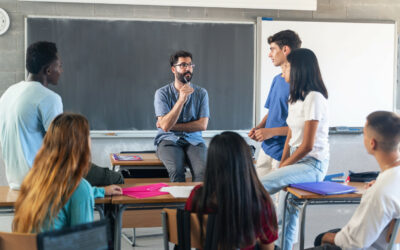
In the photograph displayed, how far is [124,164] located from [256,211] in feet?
6.16

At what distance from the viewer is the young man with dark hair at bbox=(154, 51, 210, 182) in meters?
3.56

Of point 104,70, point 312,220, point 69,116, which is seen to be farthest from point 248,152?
point 104,70

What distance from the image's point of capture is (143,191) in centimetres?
261

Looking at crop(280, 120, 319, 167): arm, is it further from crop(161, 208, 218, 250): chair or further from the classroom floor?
the classroom floor

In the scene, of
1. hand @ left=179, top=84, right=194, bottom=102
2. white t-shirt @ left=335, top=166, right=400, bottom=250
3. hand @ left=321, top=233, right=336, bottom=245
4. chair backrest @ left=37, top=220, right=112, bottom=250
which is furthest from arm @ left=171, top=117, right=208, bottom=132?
chair backrest @ left=37, top=220, right=112, bottom=250

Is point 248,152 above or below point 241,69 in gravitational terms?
below

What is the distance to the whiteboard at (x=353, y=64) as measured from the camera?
534cm

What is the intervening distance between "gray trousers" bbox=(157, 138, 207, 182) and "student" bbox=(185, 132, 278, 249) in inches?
61.7

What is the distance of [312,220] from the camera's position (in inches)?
186

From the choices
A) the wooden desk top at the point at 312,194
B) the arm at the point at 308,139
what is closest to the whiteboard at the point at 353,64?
the arm at the point at 308,139

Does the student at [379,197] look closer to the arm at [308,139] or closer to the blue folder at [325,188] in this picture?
the blue folder at [325,188]

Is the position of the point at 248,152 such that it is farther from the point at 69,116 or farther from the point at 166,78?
the point at 166,78

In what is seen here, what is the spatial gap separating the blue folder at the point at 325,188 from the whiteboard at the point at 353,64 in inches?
102

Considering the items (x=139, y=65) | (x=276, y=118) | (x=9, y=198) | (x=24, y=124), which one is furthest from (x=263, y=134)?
(x=139, y=65)
